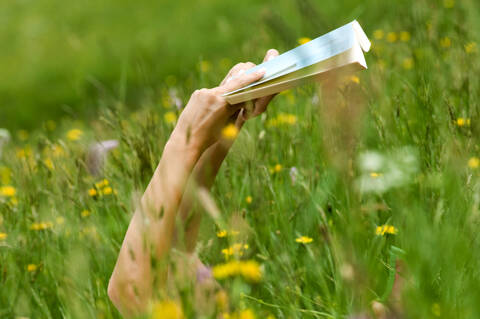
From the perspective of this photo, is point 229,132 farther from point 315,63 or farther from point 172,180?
point 315,63

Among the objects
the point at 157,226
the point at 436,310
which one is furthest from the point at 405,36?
the point at 436,310

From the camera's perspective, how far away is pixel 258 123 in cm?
249

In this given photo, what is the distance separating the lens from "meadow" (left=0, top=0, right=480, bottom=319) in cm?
99

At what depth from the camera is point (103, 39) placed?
225 inches

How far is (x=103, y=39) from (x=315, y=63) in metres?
4.89

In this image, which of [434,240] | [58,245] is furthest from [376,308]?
[58,245]

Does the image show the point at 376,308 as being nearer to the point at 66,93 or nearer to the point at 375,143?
the point at 375,143

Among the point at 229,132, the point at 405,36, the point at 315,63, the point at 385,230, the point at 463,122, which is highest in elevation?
the point at 315,63

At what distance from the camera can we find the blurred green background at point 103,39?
571 cm

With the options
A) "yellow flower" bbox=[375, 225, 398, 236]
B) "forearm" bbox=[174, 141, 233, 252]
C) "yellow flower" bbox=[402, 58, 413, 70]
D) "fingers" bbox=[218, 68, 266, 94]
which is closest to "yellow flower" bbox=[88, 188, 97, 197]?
"forearm" bbox=[174, 141, 233, 252]

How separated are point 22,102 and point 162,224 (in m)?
5.36

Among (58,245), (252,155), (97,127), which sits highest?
(97,127)

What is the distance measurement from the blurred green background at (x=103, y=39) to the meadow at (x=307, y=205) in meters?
2.34

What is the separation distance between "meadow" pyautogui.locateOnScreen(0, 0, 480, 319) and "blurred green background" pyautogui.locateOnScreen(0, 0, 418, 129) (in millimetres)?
2341
